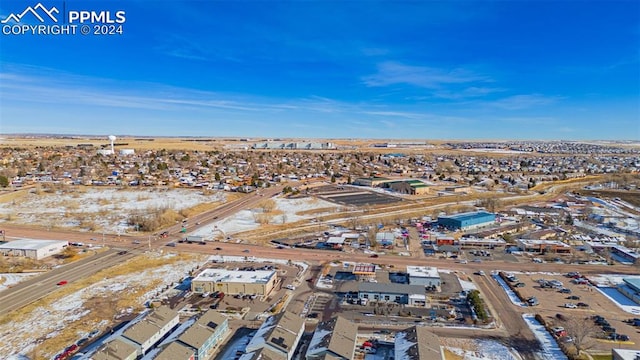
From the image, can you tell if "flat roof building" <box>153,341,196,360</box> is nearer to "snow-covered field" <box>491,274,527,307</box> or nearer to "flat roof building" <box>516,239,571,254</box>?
"snow-covered field" <box>491,274,527,307</box>

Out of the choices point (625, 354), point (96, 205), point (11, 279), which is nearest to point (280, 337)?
point (625, 354)

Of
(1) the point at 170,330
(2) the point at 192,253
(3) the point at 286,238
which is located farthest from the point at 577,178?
(1) the point at 170,330

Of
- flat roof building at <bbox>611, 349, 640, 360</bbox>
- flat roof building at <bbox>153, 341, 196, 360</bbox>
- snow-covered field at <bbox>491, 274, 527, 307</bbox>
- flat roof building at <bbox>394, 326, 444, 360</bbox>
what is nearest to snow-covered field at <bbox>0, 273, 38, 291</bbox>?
flat roof building at <bbox>153, 341, 196, 360</bbox>

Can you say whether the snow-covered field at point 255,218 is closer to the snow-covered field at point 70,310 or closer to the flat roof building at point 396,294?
the snow-covered field at point 70,310

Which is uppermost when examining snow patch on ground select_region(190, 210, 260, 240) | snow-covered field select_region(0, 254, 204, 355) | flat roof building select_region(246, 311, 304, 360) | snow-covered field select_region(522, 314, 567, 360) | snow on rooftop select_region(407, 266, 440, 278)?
flat roof building select_region(246, 311, 304, 360)

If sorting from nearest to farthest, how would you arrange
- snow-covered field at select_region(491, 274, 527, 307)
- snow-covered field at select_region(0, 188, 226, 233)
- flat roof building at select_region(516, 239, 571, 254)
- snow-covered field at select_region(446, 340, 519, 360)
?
snow-covered field at select_region(446, 340, 519, 360) < snow-covered field at select_region(491, 274, 527, 307) < flat roof building at select_region(516, 239, 571, 254) < snow-covered field at select_region(0, 188, 226, 233)

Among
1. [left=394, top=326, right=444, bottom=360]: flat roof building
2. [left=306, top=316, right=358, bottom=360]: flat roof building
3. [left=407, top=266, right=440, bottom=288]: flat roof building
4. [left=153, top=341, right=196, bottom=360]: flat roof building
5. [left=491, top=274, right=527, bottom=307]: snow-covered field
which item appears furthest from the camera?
[left=407, top=266, right=440, bottom=288]: flat roof building
